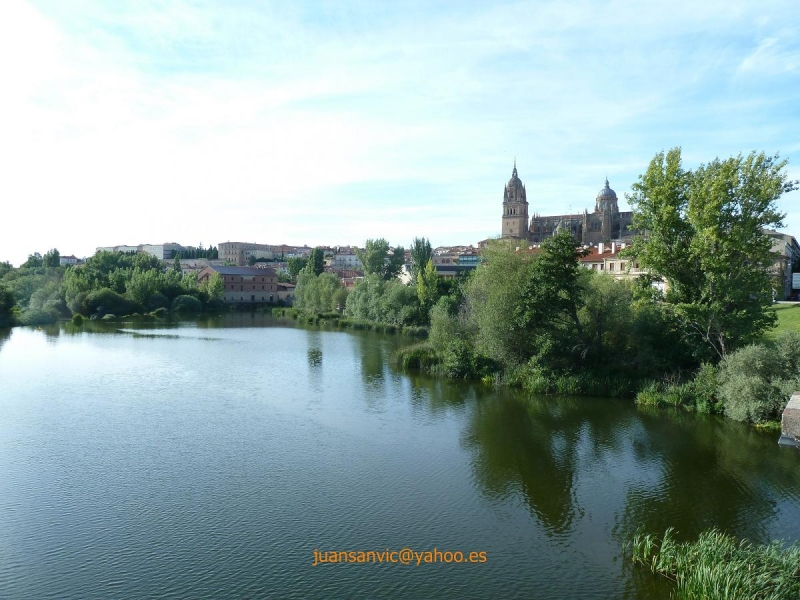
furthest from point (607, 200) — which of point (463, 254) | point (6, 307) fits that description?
point (6, 307)

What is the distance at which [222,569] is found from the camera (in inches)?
419

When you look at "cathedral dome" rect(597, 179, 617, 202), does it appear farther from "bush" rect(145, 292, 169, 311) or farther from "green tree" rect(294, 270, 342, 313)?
"bush" rect(145, 292, 169, 311)

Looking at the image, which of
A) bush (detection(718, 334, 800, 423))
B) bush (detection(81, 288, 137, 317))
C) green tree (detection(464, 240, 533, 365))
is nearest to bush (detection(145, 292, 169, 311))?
bush (detection(81, 288, 137, 317))

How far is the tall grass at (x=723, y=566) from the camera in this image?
366 inches

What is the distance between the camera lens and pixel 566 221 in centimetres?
10081

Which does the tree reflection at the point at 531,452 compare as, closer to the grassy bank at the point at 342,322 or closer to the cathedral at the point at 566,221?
the grassy bank at the point at 342,322

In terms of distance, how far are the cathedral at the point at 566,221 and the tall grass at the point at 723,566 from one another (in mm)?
87411

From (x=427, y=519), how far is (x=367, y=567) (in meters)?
2.27

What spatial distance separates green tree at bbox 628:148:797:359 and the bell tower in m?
76.6

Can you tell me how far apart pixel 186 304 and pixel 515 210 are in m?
57.5

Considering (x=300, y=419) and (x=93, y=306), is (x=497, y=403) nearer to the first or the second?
(x=300, y=419)

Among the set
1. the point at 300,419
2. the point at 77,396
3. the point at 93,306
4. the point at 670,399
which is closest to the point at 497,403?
the point at 670,399

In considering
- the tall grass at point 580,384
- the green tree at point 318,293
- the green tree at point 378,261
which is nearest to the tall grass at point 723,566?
the tall grass at point 580,384

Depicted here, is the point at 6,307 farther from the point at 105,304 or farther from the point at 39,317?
the point at 105,304
